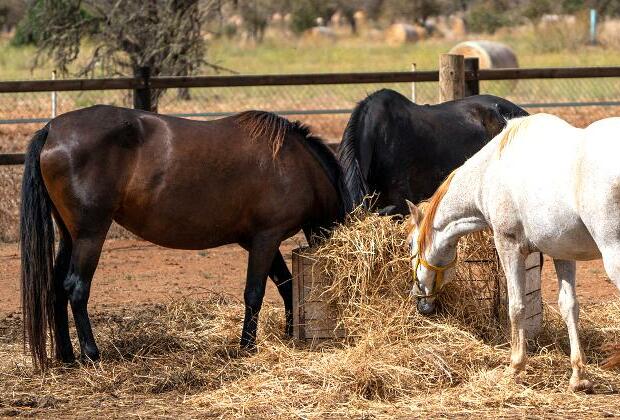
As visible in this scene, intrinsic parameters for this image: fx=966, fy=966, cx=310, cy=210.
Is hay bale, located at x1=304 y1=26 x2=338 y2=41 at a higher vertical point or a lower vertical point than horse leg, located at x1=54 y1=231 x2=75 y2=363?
lower

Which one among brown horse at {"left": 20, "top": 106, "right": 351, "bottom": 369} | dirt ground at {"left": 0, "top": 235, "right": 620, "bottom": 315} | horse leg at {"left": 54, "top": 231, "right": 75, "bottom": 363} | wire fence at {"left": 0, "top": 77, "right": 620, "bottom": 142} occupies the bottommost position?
dirt ground at {"left": 0, "top": 235, "right": 620, "bottom": 315}

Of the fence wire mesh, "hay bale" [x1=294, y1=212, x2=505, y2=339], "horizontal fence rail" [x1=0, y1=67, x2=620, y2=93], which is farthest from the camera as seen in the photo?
the fence wire mesh

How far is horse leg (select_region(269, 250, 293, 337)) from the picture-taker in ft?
19.9

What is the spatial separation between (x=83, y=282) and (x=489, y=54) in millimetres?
14795

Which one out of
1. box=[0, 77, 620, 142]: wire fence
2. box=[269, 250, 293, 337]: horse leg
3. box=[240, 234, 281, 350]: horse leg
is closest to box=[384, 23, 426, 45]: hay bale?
box=[0, 77, 620, 142]: wire fence

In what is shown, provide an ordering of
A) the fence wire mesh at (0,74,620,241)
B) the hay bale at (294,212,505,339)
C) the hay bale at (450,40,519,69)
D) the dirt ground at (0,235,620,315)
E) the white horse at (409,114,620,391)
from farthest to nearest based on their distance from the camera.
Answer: the hay bale at (450,40,519,69) < the fence wire mesh at (0,74,620,241) < the dirt ground at (0,235,620,315) < the hay bale at (294,212,505,339) < the white horse at (409,114,620,391)

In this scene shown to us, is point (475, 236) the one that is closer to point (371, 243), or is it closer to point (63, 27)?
point (371, 243)

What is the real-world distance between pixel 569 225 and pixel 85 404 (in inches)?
101

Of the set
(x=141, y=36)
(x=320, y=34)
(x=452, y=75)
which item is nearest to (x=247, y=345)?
(x=452, y=75)

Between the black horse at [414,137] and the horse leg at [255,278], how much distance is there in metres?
1.08

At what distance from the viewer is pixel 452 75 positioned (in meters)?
8.76

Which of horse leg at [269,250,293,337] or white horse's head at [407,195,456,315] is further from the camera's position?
horse leg at [269,250,293,337]

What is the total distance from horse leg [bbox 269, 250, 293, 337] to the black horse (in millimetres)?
876

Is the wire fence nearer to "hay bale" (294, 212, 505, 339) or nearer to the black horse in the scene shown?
the black horse
